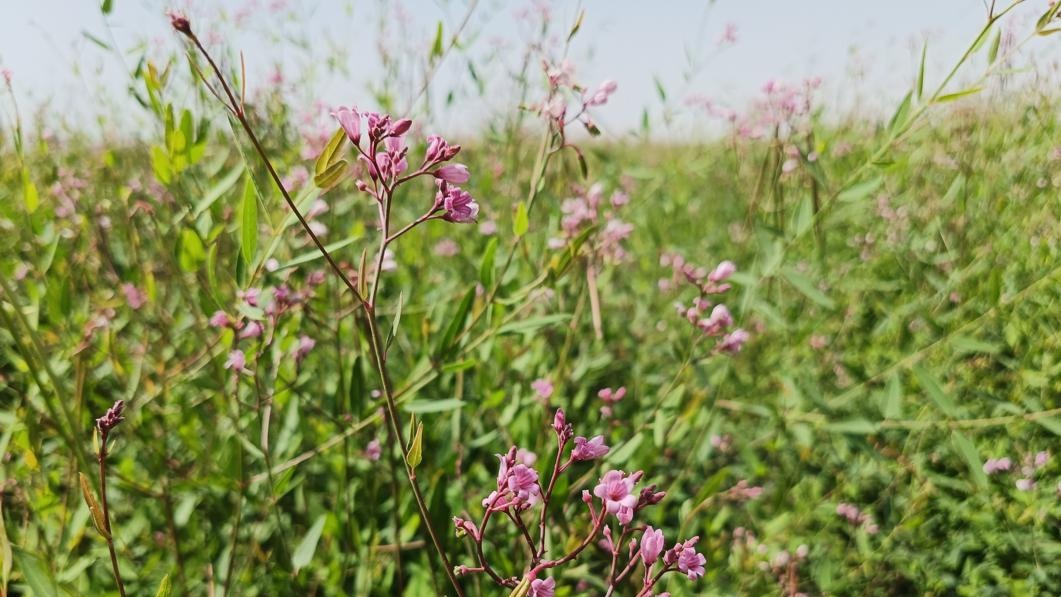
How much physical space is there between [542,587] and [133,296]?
4.85 ft

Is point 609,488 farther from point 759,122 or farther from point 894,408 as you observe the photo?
point 759,122

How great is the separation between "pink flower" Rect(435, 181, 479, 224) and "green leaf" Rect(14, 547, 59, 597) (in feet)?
1.84

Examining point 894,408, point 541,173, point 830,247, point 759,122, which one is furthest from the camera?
point 830,247

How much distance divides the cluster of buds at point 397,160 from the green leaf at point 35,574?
0.52m

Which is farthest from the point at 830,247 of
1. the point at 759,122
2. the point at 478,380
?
the point at 478,380

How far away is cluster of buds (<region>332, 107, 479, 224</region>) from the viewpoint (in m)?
0.67

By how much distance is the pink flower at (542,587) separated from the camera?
63 cm

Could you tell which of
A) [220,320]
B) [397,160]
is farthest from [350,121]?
[220,320]

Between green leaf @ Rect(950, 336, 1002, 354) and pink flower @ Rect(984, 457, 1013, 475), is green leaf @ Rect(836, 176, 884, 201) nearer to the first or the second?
green leaf @ Rect(950, 336, 1002, 354)

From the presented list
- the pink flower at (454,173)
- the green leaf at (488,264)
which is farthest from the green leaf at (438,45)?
the pink flower at (454,173)

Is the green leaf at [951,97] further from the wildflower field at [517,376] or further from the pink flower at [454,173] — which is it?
the pink flower at [454,173]

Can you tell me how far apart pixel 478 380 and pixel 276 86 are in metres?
1.09

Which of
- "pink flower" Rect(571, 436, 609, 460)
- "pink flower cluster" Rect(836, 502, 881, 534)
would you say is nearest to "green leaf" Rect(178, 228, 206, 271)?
"pink flower" Rect(571, 436, 609, 460)

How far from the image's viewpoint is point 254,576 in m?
1.47
